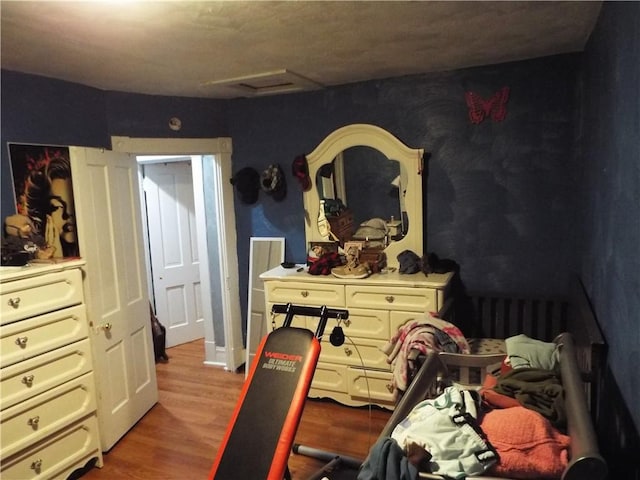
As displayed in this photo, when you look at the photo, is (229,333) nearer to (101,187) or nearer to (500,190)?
(101,187)

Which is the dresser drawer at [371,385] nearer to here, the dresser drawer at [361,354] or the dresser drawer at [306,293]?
the dresser drawer at [361,354]

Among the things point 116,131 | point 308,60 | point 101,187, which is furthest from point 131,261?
point 308,60

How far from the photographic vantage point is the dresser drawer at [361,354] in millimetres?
3285

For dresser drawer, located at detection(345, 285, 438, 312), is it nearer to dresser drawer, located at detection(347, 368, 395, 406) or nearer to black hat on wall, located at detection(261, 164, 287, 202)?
dresser drawer, located at detection(347, 368, 395, 406)

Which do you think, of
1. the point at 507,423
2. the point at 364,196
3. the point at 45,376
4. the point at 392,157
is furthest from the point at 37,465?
the point at 392,157

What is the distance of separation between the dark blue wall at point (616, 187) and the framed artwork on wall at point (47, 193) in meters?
2.86

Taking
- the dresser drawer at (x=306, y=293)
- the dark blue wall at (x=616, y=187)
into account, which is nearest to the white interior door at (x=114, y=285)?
the dresser drawer at (x=306, y=293)

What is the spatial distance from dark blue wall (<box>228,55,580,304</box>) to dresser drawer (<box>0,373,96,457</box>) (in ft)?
8.13

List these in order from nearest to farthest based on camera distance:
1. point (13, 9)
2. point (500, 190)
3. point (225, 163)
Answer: point (13, 9) → point (500, 190) → point (225, 163)

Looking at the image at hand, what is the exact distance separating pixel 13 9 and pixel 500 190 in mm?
2916

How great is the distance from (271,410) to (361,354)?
1.26 metres

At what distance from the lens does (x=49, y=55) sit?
2.48 m

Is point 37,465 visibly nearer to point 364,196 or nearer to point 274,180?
point 274,180

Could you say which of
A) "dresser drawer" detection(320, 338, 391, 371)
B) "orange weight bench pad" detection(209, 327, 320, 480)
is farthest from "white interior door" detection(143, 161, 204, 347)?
"orange weight bench pad" detection(209, 327, 320, 480)
